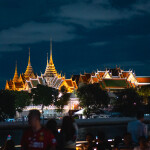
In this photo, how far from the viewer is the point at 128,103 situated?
55.5m

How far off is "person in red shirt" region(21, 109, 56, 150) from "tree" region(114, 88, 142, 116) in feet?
161

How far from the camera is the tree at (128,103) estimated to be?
180ft

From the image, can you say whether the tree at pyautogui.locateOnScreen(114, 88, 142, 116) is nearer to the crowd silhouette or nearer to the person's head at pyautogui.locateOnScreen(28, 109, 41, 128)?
the crowd silhouette

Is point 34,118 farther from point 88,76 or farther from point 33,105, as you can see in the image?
point 88,76

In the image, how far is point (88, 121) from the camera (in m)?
46.4

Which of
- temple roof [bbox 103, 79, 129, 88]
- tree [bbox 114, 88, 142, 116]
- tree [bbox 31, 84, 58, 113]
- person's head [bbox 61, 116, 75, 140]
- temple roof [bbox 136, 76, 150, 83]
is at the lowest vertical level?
person's head [bbox 61, 116, 75, 140]

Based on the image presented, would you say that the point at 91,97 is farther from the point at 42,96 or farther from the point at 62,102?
the point at 62,102

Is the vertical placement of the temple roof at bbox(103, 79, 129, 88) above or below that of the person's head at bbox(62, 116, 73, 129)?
above

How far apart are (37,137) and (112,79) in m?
69.5

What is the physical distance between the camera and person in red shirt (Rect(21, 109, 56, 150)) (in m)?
5.39

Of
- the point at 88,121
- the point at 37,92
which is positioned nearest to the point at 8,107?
the point at 88,121

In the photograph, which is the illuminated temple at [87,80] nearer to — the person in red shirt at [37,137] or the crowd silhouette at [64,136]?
the crowd silhouette at [64,136]

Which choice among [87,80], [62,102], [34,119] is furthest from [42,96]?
[34,119]

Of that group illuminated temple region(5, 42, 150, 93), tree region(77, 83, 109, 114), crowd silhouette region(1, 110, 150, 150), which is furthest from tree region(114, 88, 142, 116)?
crowd silhouette region(1, 110, 150, 150)
